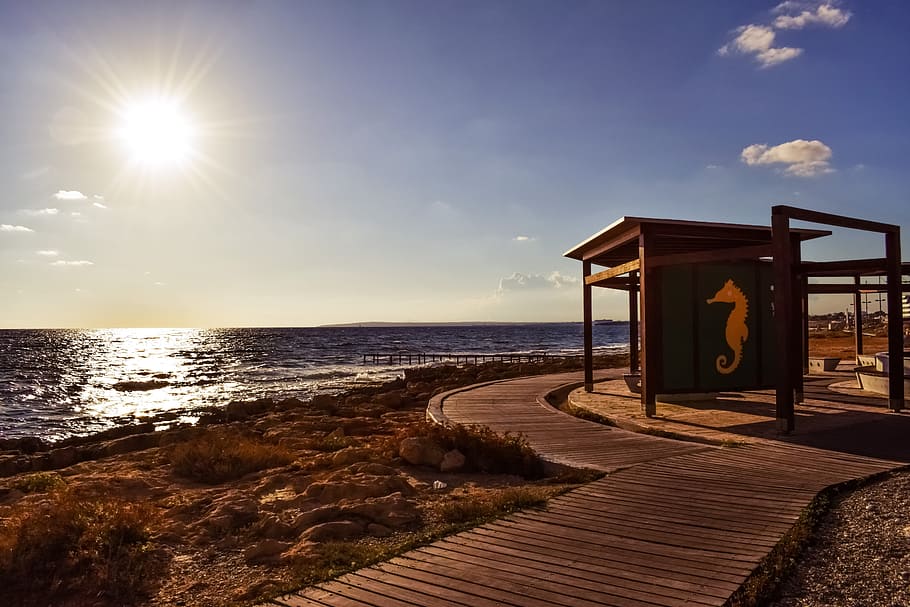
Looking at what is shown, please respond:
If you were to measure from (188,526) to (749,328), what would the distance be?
11873 mm

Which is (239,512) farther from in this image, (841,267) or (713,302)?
(841,267)

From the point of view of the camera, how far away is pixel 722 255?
403 inches

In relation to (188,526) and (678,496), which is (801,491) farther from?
(188,526)

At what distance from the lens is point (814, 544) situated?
4.95 m

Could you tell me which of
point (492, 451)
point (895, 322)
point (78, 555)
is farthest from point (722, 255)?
point (78, 555)

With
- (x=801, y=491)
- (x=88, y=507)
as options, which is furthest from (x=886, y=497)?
(x=88, y=507)

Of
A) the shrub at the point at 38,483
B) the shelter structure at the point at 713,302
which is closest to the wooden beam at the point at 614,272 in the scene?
the shelter structure at the point at 713,302

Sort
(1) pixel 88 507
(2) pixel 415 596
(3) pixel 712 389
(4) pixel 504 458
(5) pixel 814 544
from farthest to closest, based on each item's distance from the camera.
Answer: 1. (3) pixel 712 389
2. (4) pixel 504 458
3. (1) pixel 88 507
4. (5) pixel 814 544
5. (2) pixel 415 596

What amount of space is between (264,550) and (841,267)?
1191 cm

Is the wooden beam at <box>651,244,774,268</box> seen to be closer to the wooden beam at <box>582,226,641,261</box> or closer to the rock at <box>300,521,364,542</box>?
the wooden beam at <box>582,226,641,261</box>

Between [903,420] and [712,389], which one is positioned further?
[712,389]

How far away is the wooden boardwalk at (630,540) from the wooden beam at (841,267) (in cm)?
542

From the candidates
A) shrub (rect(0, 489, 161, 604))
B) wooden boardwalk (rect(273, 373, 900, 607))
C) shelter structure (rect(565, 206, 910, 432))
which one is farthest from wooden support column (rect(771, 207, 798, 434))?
shrub (rect(0, 489, 161, 604))

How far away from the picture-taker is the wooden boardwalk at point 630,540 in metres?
4.20
